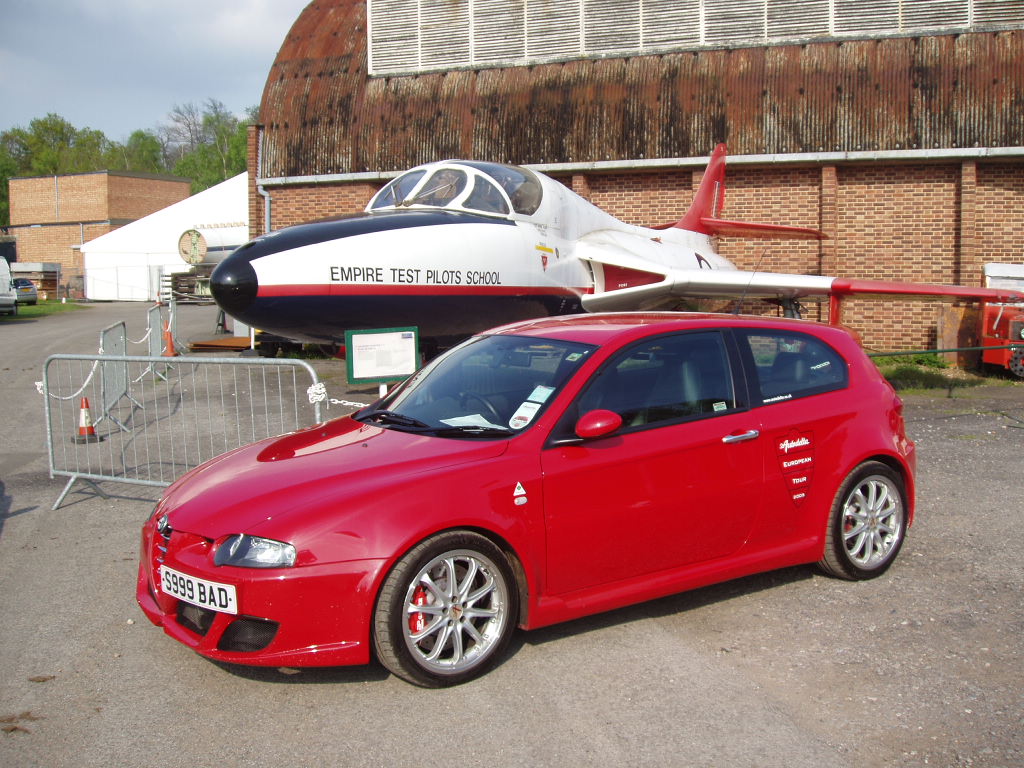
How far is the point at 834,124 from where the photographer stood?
61.8 feet

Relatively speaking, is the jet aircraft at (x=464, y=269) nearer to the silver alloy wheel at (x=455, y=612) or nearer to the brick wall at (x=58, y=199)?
the silver alloy wheel at (x=455, y=612)

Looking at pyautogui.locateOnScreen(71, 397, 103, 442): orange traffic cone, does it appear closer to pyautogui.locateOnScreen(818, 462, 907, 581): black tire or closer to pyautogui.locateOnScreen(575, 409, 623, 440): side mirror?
pyautogui.locateOnScreen(575, 409, 623, 440): side mirror

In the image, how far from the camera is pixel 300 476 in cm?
429

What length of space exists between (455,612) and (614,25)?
19.3 metres

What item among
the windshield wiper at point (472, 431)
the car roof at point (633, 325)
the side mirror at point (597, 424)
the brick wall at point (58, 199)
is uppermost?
the brick wall at point (58, 199)

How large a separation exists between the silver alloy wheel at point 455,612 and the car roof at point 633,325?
1.45 meters

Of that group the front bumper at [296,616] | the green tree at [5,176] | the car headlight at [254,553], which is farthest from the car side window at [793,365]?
the green tree at [5,176]

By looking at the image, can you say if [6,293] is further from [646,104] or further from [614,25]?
[646,104]

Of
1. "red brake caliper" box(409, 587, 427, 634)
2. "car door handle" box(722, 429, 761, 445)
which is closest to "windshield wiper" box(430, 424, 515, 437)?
"red brake caliper" box(409, 587, 427, 634)

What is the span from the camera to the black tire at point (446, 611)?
12.8ft

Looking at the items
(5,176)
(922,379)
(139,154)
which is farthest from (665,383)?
(139,154)

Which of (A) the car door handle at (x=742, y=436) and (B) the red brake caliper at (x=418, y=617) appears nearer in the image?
(B) the red brake caliper at (x=418, y=617)

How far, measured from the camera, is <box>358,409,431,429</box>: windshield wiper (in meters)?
4.88

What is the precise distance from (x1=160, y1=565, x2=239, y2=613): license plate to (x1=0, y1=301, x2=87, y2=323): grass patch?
3364cm
